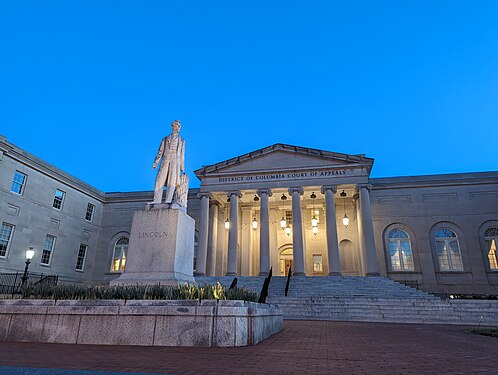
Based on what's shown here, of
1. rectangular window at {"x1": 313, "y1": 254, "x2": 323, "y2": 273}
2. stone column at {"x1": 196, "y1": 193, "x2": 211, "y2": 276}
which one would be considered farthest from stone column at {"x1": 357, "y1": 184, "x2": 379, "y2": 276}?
stone column at {"x1": 196, "y1": 193, "x2": 211, "y2": 276}

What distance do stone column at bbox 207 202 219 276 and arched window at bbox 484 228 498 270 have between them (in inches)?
860

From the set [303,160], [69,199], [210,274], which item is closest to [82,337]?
[210,274]

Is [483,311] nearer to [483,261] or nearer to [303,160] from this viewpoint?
[483,261]

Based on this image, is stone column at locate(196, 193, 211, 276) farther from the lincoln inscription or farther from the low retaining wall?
the low retaining wall

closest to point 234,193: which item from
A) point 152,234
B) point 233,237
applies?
point 233,237

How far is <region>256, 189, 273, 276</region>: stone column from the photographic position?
2444cm

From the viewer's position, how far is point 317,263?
29953 mm

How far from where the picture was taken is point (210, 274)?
86.6ft

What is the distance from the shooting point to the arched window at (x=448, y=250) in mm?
26219

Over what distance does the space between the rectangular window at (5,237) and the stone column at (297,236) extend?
20.1m

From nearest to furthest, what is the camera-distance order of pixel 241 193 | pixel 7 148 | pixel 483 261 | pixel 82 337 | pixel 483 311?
pixel 82 337 → pixel 483 311 → pixel 7 148 → pixel 483 261 → pixel 241 193

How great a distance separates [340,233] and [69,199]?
946 inches

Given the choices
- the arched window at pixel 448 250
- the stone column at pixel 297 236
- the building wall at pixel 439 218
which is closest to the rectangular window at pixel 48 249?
the stone column at pixel 297 236

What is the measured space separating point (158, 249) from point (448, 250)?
25.9 meters
